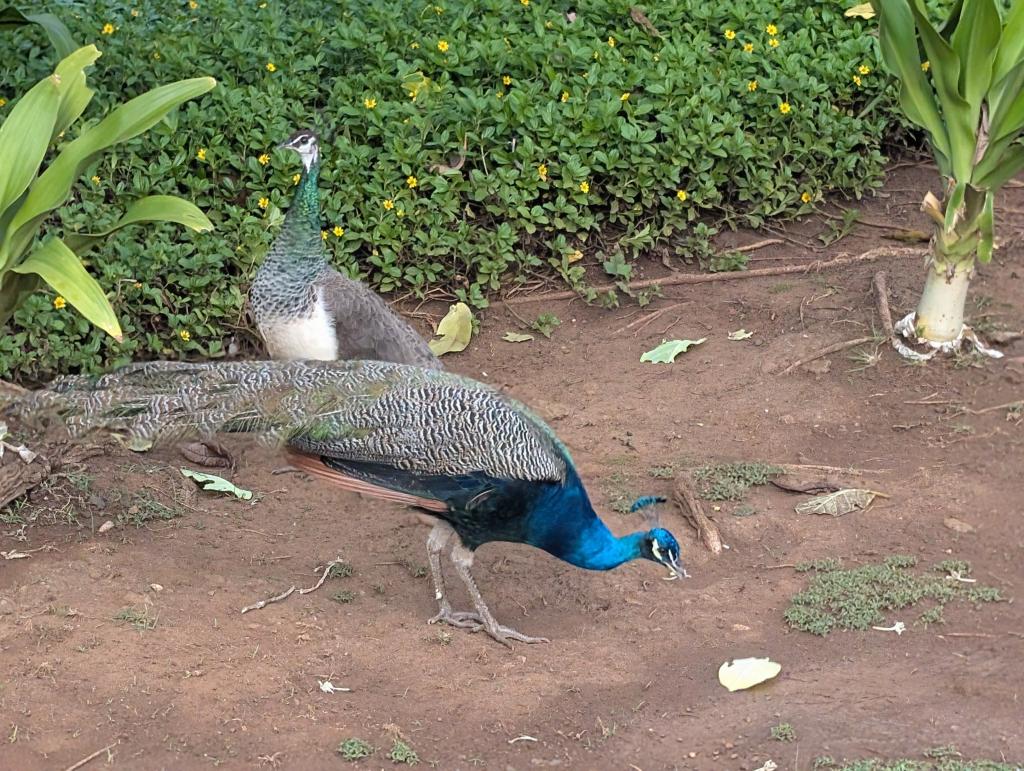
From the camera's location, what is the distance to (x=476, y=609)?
16.4ft

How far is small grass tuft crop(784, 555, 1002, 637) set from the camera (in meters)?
4.77

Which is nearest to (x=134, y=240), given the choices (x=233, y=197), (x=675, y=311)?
(x=233, y=197)

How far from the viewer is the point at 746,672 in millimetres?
4477

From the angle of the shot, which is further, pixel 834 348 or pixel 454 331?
pixel 454 331

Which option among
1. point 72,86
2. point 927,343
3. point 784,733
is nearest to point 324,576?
point 784,733

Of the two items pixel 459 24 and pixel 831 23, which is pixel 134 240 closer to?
pixel 459 24

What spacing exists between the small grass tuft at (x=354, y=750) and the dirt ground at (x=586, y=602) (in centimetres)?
3

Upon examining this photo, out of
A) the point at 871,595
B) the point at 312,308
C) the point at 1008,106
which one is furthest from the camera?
the point at 1008,106

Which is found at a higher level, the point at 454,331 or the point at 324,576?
the point at 454,331

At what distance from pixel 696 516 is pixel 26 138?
2.84 m

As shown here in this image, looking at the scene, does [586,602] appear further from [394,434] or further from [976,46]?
[976,46]

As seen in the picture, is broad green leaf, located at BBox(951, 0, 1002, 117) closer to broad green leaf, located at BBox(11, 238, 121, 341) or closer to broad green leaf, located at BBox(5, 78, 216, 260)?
broad green leaf, located at BBox(5, 78, 216, 260)

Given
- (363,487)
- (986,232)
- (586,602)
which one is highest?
(986,232)

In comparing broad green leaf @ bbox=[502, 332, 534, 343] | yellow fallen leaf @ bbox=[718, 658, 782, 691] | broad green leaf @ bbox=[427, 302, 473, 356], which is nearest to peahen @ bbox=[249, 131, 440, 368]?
broad green leaf @ bbox=[427, 302, 473, 356]
